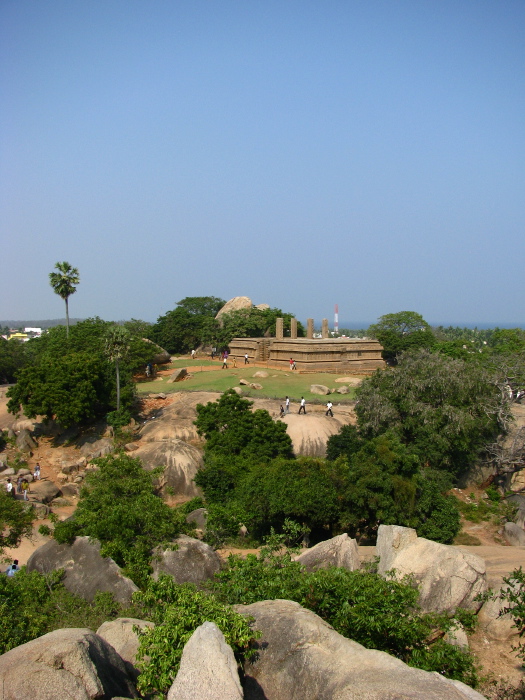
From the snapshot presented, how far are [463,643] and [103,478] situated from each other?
12.6 meters

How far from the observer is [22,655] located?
27.5 ft

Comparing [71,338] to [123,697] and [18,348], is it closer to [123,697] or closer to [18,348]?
[18,348]

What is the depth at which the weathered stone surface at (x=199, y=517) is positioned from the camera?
22422 mm

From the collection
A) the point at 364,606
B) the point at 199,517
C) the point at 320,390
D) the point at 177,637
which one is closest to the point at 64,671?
the point at 177,637

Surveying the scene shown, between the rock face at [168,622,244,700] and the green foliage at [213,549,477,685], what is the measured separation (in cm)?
375

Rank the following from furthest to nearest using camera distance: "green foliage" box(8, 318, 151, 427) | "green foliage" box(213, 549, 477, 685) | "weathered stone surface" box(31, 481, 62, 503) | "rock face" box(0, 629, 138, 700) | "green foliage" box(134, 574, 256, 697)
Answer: "green foliage" box(8, 318, 151, 427) → "weathered stone surface" box(31, 481, 62, 503) → "green foliage" box(213, 549, 477, 685) → "green foliage" box(134, 574, 256, 697) → "rock face" box(0, 629, 138, 700)

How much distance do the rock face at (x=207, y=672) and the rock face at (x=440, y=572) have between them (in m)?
8.11

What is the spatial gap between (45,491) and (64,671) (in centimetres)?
2160

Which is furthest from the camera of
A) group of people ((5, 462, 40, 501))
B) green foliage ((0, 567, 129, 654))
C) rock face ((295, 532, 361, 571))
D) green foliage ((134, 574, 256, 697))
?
group of people ((5, 462, 40, 501))

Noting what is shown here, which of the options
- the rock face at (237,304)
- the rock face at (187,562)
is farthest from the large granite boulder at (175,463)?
the rock face at (237,304)

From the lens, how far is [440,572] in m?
14.8

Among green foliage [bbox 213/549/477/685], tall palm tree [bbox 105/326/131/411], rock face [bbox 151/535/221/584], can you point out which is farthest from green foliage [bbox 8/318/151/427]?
green foliage [bbox 213/549/477/685]

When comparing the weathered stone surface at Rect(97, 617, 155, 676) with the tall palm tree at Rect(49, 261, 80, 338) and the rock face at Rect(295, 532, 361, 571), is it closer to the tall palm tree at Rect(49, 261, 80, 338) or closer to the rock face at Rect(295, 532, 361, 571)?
the rock face at Rect(295, 532, 361, 571)

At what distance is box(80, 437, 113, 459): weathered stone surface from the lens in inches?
1223
